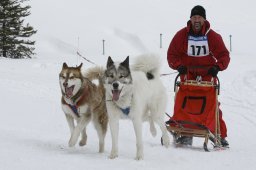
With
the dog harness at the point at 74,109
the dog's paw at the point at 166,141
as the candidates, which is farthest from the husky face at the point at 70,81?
the dog's paw at the point at 166,141

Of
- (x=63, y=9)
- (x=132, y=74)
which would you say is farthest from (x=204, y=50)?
(x=63, y=9)

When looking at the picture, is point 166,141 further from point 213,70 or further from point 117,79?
point 117,79

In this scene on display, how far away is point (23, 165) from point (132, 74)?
1.75 meters

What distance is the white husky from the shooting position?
17.8 feet

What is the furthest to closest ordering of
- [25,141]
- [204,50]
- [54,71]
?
[54,71] → [204,50] → [25,141]

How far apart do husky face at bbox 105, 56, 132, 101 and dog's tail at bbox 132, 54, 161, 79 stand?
0.64 metres

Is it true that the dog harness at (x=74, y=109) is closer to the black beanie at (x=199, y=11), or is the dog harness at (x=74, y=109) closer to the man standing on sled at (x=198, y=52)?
the man standing on sled at (x=198, y=52)

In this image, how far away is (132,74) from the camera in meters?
5.74

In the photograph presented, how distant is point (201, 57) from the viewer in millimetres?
6891

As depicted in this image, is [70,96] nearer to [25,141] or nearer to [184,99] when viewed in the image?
[25,141]

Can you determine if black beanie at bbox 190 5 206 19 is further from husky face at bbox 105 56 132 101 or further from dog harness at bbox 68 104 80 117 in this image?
dog harness at bbox 68 104 80 117

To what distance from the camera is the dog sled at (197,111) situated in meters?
6.66

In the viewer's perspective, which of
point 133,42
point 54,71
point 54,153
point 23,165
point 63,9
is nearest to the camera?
point 23,165

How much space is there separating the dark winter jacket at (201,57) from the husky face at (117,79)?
1.57 meters
